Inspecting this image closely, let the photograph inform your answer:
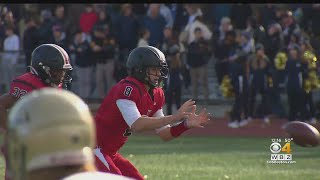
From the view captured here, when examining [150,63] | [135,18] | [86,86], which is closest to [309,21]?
[135,18]

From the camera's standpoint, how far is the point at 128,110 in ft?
23.1

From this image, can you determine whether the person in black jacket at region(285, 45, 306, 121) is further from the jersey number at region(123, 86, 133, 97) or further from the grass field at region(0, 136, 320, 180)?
the jersey number at region(123, 86, 133, 97)

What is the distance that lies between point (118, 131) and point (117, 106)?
23 cm

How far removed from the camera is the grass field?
36.8 ft

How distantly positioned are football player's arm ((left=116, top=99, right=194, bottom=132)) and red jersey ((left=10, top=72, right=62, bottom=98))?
67 centimetres

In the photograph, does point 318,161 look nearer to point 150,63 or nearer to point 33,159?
point 150,63

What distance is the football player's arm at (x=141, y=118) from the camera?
22.0 feet

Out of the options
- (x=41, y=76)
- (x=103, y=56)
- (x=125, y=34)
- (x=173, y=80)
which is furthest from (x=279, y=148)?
(x=41, y=76)

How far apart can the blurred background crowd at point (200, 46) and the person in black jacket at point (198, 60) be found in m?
0.02

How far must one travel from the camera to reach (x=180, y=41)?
734 inches

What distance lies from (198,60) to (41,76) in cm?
1132

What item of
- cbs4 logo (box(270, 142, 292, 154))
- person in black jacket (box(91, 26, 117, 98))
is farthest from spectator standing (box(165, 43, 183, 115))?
cbs4 logo (box(270, 142, 292, 154))

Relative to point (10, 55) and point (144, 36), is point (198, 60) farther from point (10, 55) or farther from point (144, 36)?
point (10, 55)

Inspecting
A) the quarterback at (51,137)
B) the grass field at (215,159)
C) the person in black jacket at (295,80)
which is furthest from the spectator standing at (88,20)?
the quarterback at (51,137)
